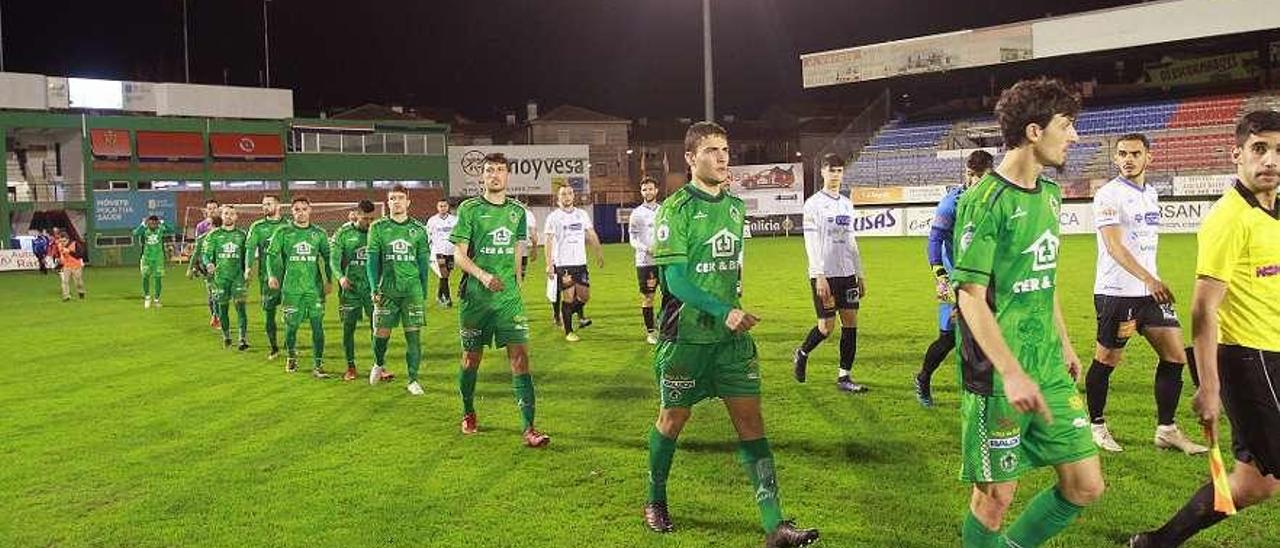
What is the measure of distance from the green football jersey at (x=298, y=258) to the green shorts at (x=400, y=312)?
1978mm

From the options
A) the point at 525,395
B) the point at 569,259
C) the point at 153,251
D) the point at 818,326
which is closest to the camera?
the point at 525,395

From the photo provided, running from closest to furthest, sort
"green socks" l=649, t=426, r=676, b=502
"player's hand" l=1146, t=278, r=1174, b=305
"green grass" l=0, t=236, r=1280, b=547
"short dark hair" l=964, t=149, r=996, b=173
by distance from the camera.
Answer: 1. "green socks" l=649, t=426, r=676, b=502
2. "green grass" l=0, t=236, r=1280, b=547
3. "player's hand" l=1146, t=278, r=1174, b=305
4. "short dark hair" l=964, t=149, r=996, b=173

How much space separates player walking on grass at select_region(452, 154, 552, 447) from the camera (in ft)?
25.8

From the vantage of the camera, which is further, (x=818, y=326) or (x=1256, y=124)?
(x=818, y=326)

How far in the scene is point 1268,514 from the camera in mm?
5543

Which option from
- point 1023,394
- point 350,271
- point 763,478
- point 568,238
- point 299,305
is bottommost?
point 763,478

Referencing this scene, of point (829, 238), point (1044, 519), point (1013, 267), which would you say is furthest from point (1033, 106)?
point (829, 238)

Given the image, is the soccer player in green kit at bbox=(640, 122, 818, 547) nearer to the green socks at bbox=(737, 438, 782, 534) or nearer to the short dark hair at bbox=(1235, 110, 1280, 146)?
the green socks at bbox=(737, 438, 782, 534)

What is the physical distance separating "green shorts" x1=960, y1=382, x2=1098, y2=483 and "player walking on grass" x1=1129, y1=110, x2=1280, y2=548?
713 mm

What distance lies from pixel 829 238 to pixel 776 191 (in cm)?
4352

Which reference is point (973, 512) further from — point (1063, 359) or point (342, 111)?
point (342, 111)

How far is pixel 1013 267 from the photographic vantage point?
3.78 m

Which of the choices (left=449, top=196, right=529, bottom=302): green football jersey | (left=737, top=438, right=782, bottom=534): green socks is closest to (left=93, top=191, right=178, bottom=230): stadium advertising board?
(left=449, top=196, right=529, bottom=302): green football jersey

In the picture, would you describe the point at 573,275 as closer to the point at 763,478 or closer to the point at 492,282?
the point at 492,282
